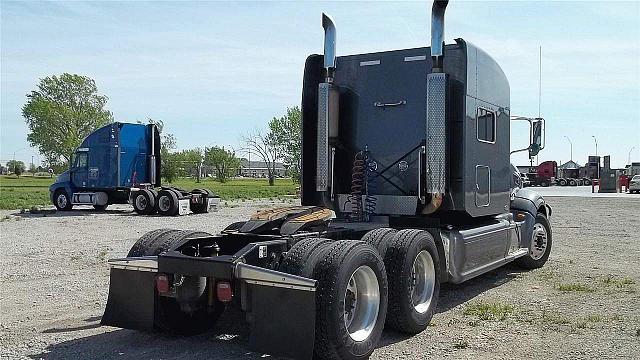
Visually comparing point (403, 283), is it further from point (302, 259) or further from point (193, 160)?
point (193, 160)

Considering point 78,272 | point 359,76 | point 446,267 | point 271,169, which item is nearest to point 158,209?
point 78,272

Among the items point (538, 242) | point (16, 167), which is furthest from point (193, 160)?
point (538, 242)

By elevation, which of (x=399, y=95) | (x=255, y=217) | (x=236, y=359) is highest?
(x=399, y=95)

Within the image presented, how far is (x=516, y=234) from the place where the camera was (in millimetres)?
9695

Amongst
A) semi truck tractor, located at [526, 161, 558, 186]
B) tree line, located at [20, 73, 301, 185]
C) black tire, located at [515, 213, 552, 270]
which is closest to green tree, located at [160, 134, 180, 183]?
tree line, located at [20, 73, 301, 185]

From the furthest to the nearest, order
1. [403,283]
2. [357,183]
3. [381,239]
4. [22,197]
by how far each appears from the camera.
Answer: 1. [22,197]
2. [357,183]
3. [381,239]
4. [403,283]

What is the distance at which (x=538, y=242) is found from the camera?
35.1ft

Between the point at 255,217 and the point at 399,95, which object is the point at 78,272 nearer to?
the point at 255,217

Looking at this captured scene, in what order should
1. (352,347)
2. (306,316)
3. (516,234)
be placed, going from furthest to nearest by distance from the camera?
(516,234) < (352,347) < (306,316)

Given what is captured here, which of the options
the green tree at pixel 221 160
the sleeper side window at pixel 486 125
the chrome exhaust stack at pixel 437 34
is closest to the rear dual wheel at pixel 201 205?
the sleeper side window at pixel 486 125

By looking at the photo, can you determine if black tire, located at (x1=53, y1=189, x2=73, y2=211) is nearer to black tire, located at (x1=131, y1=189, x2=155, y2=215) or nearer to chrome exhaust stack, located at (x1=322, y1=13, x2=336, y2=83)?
black tire, located at (x1=131, y1=189, x2=155, y2=215)

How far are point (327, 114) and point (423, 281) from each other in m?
2.65

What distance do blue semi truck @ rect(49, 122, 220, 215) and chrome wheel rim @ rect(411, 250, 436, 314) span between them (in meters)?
19.0

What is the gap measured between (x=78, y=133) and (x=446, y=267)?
81629 mm
